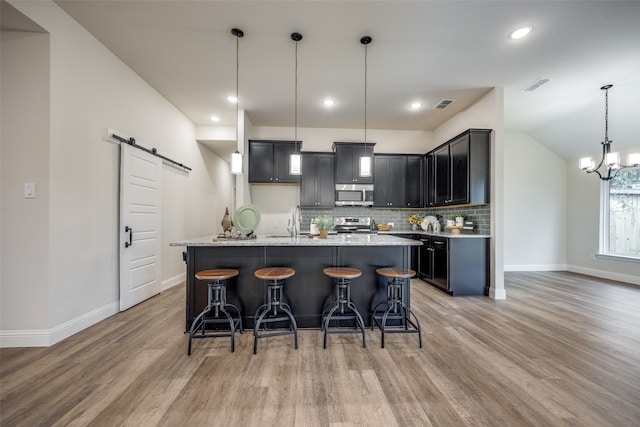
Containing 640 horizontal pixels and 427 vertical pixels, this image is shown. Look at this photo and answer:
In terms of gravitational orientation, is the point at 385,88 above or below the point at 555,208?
above

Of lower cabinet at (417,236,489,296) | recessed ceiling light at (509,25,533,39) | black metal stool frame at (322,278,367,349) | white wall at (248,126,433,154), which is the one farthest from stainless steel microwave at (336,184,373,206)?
recessed ceiling light at (509,25,533,39)

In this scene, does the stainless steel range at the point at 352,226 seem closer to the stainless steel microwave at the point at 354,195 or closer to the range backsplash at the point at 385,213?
the range backsplash at the point at 385,213

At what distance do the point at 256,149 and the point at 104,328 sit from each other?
3.66 meters

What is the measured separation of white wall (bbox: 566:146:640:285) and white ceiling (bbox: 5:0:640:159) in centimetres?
95

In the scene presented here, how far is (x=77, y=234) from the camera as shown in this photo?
102 inches

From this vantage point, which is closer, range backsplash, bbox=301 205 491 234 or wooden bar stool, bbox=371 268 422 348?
wooden bar stool, bbox=371 268 422 348

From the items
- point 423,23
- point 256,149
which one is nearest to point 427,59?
point 423,23

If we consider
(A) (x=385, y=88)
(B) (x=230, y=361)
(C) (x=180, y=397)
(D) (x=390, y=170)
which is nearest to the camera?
(C) (x=180, y=397)

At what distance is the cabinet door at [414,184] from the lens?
551 cm

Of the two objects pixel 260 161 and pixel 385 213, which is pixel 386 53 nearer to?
pixel 260 161

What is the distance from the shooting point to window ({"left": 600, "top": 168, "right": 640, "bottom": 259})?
466cm

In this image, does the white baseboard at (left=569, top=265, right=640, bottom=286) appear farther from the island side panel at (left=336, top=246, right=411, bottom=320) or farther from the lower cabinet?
the island side panel at (left=336, top=246, right=411, bottom=320)

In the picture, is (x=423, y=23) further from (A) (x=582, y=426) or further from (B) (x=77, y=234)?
(B) (x=77, y=234)

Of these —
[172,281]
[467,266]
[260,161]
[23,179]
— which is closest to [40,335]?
[23,179]
